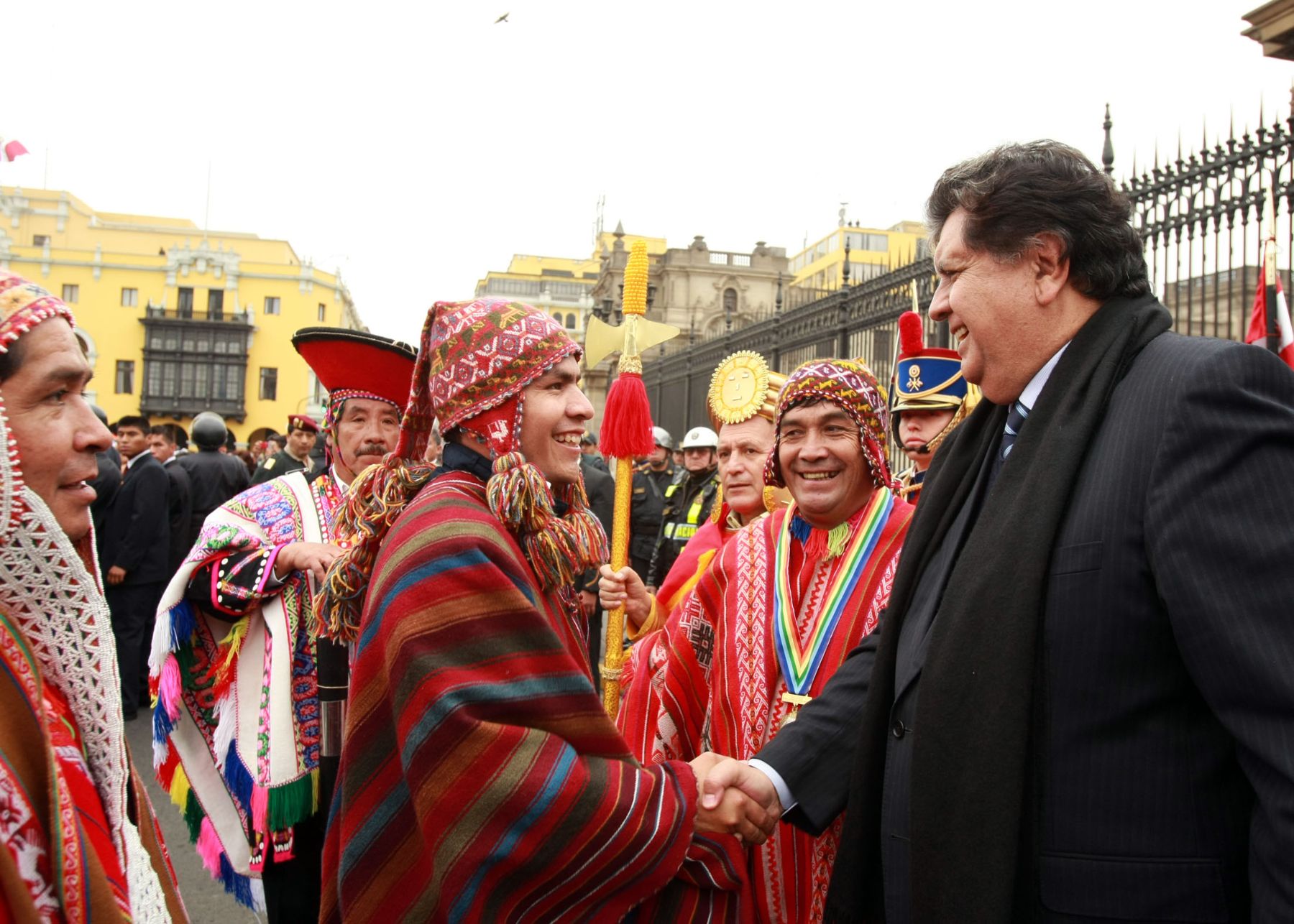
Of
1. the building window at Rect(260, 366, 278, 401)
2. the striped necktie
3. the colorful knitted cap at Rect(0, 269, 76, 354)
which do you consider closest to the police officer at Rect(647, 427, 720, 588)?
the striped necktie

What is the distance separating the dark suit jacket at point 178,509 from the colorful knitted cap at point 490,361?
7073 mm

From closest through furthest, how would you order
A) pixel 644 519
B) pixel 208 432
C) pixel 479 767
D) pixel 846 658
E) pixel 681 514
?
pixel 479 767, pixel 846 658, pixel 681 514, pixel 644 519, pixel 208 432

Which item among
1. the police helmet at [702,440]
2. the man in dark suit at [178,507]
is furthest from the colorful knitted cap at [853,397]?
the man in dark suit at [178,507]

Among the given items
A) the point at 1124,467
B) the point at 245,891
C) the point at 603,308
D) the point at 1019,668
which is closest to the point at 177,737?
the point at 245,891

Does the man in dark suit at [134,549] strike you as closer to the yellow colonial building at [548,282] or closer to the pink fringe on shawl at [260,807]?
the pink fringe on shawl at [260,807]

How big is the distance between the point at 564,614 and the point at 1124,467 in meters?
1.23

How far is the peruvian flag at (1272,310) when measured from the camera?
5016 millimetres

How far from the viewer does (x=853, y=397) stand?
2971mm

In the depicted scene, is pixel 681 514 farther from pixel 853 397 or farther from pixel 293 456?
pixel 853 397

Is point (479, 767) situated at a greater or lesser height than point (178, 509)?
lesser

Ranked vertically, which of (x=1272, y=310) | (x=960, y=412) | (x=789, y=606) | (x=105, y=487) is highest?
(x=1272, y=310)

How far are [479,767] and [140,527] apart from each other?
22.5ft

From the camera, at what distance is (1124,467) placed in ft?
5.22

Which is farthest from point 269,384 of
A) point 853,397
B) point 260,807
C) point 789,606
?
point 789,606
